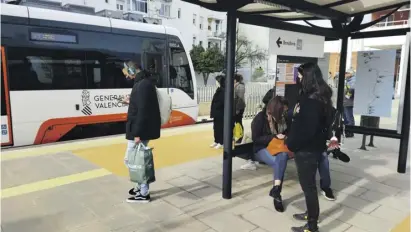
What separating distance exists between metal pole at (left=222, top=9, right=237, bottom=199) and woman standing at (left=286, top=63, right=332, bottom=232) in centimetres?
100

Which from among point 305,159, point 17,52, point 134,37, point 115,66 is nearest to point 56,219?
point 305,159

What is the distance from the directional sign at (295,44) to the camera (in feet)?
13.9

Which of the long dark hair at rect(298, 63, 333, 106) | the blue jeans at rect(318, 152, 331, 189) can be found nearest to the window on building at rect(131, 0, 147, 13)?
the blue jeans at rect(318, 152, 331, 189)

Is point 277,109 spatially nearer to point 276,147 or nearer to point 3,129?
point 276,147

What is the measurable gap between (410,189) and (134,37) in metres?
6.65

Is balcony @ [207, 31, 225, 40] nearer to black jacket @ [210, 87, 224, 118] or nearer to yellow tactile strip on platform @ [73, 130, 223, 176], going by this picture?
yellow tactile strip on platform @ [73, 130, 223, 176]

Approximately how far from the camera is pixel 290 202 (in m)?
3.86

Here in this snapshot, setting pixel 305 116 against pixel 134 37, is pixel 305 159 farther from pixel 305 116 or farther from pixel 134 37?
pixel 134 37

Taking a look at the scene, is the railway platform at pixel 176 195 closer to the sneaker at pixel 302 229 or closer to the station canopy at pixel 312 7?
the sneaker at pixel 302 229

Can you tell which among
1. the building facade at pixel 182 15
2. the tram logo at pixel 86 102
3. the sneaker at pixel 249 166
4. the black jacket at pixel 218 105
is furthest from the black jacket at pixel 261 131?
the building facade at pixel 182 15

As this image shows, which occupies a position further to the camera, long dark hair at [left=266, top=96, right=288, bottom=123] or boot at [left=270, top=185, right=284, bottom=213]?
long dark hair at [left=266, top=96, right=288, bottom=123]

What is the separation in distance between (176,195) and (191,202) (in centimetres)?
30

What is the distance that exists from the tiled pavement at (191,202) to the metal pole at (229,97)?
0.28 metres

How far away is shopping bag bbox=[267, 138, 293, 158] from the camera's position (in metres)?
3.72
